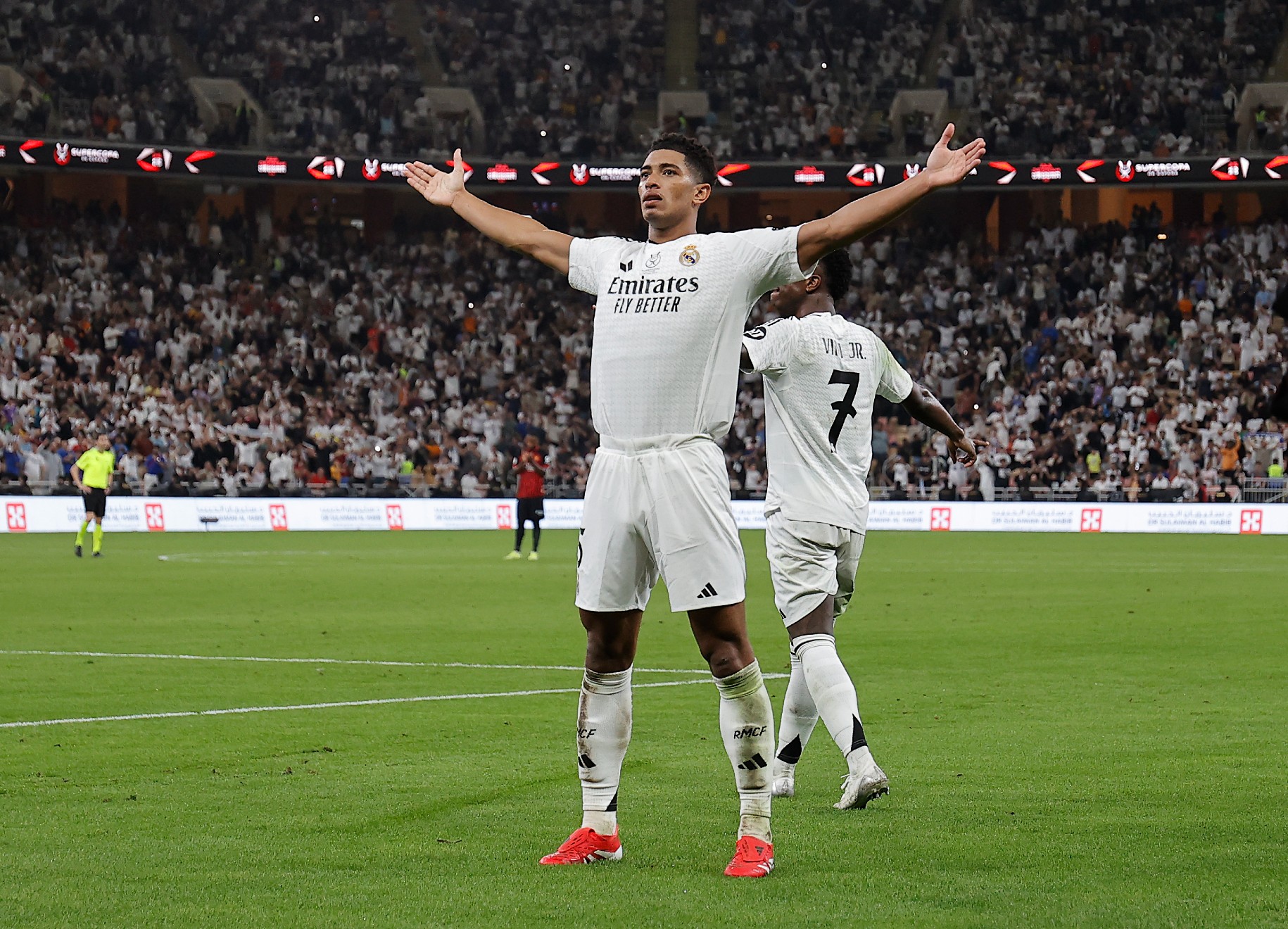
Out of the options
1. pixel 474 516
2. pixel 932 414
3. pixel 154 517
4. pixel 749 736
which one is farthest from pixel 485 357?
pixel 749 736

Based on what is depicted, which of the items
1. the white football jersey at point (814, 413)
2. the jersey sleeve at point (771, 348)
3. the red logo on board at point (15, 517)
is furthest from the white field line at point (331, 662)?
the red logo on board at point (15, 517)

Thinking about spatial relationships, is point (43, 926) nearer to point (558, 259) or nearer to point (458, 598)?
point (558, 259)

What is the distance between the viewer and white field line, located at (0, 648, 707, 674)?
12.4 meters

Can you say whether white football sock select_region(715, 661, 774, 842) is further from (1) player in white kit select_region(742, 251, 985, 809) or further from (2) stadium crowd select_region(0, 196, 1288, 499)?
(2) stadium crowd select_region(0, 196, 1288, 499)

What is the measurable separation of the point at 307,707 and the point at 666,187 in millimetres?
5403

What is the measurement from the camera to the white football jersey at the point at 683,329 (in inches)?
227

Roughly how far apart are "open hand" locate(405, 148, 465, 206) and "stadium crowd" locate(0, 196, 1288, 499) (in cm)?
3171

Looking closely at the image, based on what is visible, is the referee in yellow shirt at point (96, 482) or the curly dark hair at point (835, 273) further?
the referee in yellow shirt at point (96, 482)

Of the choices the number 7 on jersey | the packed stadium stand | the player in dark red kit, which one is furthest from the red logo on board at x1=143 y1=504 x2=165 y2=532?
the number 7 on jersey

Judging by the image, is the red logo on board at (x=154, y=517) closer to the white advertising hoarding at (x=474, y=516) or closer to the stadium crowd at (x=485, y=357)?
the white advertising hoarding at (x=474, y=516)

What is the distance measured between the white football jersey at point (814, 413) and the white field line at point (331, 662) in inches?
194

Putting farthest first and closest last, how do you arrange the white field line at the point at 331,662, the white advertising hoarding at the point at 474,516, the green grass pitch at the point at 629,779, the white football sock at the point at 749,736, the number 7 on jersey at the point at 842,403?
1. the white advertising hoarding at the point at 474,516
2. the white field line at the point at 331,662
3. the number 7 on jersey at the point at 842,403
4. the white football sock at the point at 749,736
5. the green grass pitch at the point at 629,779

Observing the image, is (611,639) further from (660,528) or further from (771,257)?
(771,257)

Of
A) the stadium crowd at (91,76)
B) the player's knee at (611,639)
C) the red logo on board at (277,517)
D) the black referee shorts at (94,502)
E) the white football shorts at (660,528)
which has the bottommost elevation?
the red logo on board at (277,517)
